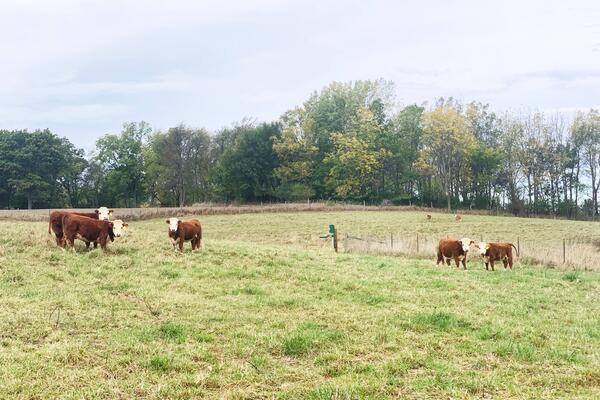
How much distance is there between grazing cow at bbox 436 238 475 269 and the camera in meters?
18.2

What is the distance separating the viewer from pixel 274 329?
27.0ft

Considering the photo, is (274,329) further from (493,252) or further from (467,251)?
(493,252)

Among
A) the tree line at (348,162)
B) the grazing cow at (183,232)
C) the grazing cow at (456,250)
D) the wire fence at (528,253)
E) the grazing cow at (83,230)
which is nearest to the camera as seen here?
the grazing cow at (83,230)

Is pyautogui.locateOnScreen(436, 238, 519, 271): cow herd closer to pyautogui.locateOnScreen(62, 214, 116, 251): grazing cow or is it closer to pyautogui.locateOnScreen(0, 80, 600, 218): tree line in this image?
pyautogui.locateOnScreen(62, 214, 116, 251): grazing cow

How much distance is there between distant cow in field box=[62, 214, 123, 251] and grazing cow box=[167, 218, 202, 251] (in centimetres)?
198

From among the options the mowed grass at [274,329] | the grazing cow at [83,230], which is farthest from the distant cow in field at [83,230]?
the mowed grass at [274,329]

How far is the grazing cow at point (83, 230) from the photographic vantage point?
14805 mm

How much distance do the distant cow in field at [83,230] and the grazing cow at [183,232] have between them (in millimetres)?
1978

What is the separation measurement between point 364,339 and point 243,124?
7528cm

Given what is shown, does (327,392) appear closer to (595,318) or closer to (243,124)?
(595,318)

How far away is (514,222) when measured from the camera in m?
46.2

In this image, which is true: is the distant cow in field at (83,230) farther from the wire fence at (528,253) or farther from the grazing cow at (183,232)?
the wire fence at (528,253)

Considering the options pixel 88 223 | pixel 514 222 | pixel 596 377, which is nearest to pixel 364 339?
pixel 596 377

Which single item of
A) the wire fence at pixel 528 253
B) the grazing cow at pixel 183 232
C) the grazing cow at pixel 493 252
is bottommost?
the wire fence at pixel 528 253
